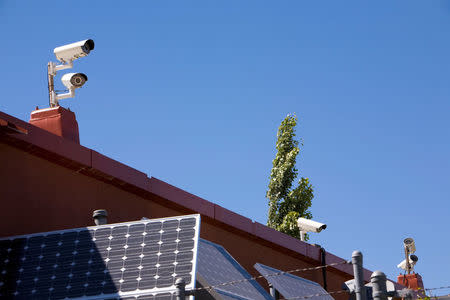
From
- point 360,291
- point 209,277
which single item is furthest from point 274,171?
point 360,291

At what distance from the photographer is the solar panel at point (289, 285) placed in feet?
49.9

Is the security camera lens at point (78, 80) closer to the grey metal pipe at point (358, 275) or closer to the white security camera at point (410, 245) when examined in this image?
the grey metal pipe at point (358, 275)

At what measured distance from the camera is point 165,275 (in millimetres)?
10586

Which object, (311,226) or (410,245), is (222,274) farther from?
(410,245)

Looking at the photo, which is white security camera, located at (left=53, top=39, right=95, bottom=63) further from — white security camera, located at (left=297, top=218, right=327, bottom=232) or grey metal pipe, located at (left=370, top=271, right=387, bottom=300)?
grey metal pipe, located at (left=370, top=271, right=387, bottom=300)

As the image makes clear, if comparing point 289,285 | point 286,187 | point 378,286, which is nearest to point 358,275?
point 378,286

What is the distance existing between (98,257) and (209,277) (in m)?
1.82

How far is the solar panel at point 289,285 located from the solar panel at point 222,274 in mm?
1164

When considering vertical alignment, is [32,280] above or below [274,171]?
below

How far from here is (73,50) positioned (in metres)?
15.9

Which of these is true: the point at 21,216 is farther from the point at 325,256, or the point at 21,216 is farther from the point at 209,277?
the point at 325,256

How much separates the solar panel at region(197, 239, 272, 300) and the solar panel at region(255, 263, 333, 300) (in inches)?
45.8

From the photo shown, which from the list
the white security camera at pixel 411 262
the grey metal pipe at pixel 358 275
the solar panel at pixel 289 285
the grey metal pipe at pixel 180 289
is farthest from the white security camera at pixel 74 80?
the white security camera at pixel 411 262

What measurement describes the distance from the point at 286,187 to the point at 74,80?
26.0m
